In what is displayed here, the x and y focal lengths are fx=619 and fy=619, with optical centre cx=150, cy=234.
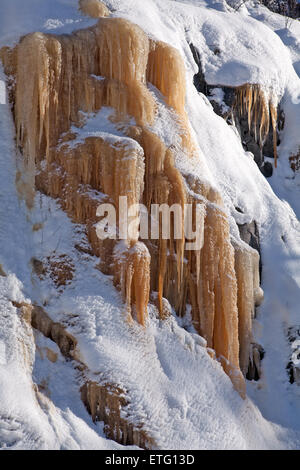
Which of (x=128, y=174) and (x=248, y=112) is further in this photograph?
(x=248, y=112)

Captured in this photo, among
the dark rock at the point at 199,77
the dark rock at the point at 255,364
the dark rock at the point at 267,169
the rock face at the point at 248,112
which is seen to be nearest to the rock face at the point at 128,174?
the dark rock at the point at 255,364

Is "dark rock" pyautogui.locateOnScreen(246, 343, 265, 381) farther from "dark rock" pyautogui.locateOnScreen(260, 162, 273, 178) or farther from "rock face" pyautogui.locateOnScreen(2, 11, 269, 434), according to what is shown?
"dark rock" pyautogui.locateOnScreen(260, 162, 273, 178)

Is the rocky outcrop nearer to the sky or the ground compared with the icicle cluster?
nearer to the ground

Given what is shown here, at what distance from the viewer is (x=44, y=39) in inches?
425

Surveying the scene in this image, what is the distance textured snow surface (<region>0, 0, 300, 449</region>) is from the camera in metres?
8.82

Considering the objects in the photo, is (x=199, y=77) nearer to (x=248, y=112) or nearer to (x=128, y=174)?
(x=248, y=112)

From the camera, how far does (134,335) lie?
984 centimetres

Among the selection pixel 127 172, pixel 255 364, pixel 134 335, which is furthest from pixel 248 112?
pixel 134 335

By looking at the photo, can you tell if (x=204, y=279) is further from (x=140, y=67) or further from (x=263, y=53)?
(x=263, y=53)

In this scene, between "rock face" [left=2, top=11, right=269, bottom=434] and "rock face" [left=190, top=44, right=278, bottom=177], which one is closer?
"rock face" [left=2, top=11, right=269, bottom=434]

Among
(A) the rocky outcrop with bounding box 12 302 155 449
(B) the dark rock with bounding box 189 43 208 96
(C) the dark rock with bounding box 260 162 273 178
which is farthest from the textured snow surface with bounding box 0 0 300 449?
(C) the dark rock with bounding box 260 162 273 178

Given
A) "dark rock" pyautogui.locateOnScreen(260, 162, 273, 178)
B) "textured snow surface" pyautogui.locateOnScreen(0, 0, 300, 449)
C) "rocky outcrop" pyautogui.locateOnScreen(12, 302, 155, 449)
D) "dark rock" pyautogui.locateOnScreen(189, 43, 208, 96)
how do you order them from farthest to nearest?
"dark rock" pyautogui.locateOnScreen(260, 162, 273, 178) < "dark rock" pyautogui.locateOnScreen(189, 43, 208, 96) < "rocky outcrop" pyautogui.locateOnScreen(12, 302, 155, 449) < "textured snow surface" pyautogui.locateOnScreen(0, 0, 300, 449)
